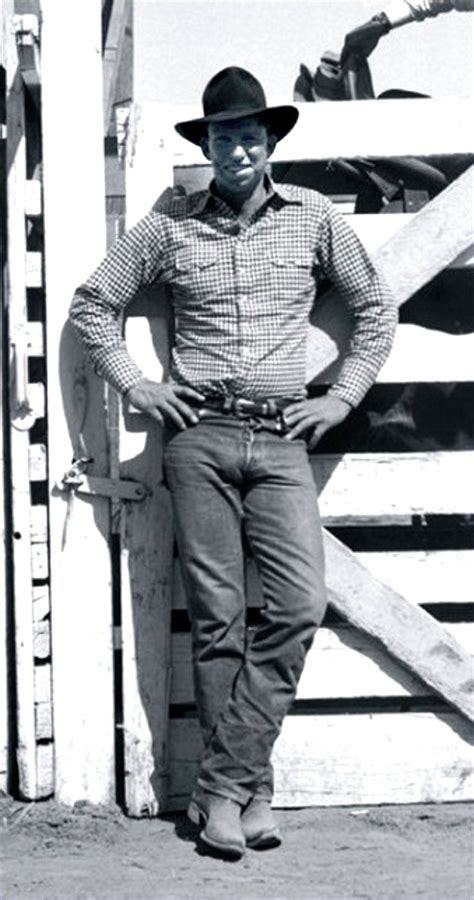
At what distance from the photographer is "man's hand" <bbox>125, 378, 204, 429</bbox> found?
4281mm

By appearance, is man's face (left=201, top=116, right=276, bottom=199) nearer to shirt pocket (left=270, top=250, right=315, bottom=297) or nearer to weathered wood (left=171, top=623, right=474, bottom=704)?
shirt pocket (left=270, top=250, right=315, bottom=297)

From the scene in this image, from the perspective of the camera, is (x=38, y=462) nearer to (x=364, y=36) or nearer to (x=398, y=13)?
(x=364, y=36)

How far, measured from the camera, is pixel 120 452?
4.57 m

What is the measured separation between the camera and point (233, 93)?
14.1 ft

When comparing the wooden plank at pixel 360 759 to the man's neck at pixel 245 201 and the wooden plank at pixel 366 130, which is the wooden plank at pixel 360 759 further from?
the wooden plank at pixel 366 130

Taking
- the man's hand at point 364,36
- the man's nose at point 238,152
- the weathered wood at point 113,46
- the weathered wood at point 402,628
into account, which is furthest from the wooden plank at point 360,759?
the weathered wood at point 113,46

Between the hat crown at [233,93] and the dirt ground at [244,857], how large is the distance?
2.22 metres

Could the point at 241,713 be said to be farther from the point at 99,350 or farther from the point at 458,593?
the point at 99,350

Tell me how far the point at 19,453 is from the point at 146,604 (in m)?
0.63

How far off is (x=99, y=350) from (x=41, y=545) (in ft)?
2.35

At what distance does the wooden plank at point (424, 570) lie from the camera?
4.62 m

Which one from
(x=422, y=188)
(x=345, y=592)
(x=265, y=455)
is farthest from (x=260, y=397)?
(x=422, y=188)

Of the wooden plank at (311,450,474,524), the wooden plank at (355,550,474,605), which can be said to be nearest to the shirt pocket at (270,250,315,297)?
the wooden plank at (311,450,474,524)

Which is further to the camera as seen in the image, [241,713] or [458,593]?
[458,593]
